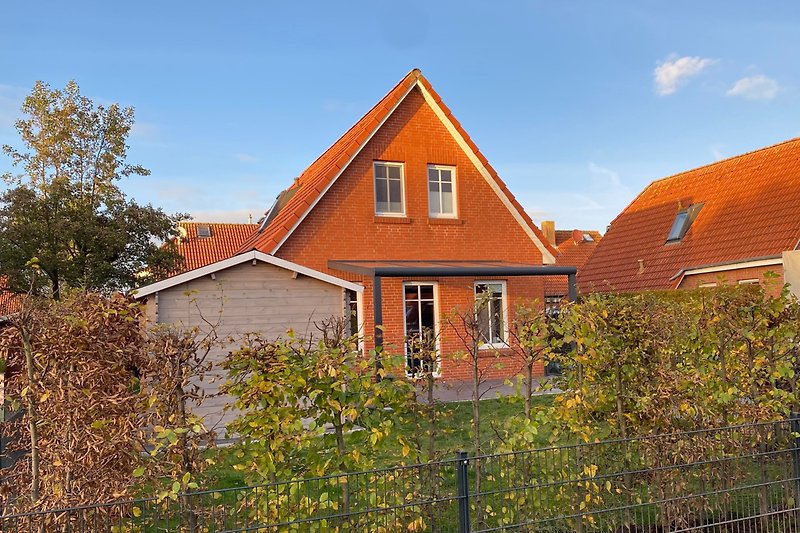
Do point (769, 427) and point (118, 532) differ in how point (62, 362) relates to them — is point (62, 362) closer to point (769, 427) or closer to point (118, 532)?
point (118, 532)

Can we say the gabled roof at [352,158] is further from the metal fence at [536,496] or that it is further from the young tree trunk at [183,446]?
the young tree trunk at [183,446]

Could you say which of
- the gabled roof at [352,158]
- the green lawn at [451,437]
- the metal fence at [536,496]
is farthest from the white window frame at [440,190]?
the metal fence at [536,496]

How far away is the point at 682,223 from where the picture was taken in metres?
22.4

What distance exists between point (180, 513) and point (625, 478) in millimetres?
2907

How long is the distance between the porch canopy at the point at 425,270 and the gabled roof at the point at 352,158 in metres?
1.45

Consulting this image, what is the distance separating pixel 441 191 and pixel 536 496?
13639 mm

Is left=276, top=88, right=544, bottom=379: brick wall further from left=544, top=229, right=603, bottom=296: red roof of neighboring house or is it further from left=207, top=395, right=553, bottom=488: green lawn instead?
left=544, top=229, right=603, bottom=296: red roof of neighboring house

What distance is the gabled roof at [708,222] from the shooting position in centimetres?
1903

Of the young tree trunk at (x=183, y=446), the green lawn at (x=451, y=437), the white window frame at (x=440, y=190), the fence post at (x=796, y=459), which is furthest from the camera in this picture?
the white window frame at (x=440, y=190)

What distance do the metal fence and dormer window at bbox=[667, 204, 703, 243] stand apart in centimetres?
1841

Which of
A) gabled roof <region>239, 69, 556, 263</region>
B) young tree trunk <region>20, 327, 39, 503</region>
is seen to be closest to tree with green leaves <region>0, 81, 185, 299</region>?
gabled roof <region>239, 69, 556, 263</region>

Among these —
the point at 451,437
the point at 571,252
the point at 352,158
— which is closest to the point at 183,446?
the point at 451,437

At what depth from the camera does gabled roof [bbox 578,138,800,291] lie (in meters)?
19.0

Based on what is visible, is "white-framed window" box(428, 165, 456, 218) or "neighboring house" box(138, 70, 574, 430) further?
"white-framed window" box(428, 165, 456, 218)
